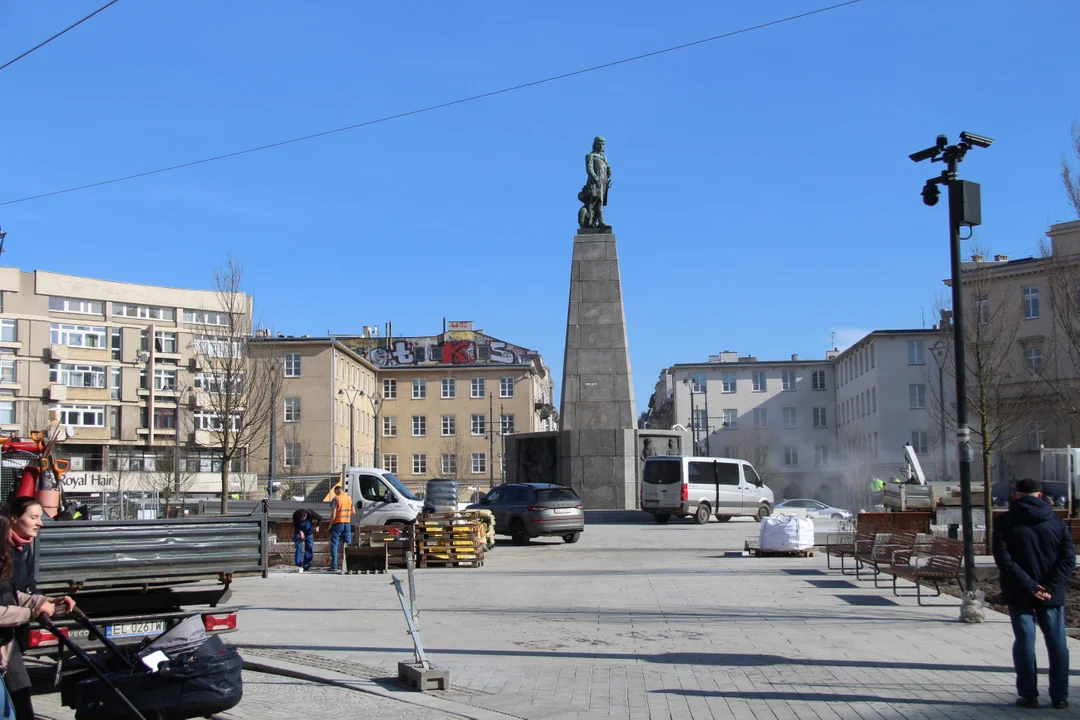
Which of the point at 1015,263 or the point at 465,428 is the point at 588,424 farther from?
the point at 465,428

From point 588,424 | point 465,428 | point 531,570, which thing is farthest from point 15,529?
point 465,428

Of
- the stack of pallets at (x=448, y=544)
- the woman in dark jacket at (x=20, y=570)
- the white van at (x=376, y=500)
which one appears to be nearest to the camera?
the woman in dark jacket at (x=20, y=570)

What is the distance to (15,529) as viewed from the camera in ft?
21.5

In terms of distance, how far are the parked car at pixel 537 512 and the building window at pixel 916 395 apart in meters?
50.2

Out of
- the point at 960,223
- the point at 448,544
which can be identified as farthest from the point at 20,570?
the point at 448,544

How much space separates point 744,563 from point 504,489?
867 centimetres

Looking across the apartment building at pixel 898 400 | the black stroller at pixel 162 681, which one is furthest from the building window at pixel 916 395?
the black stroller at pixel 162 681

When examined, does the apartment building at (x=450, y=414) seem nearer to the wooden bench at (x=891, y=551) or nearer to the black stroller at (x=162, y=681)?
the wooden bench at (x=891, y=551)

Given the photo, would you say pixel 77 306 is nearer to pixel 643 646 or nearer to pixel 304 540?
pixel 304 540

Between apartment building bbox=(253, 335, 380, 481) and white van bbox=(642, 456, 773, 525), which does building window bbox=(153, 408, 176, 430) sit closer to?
apartment building bbox=(253, 335, 380, 481)

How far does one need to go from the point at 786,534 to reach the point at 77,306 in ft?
188

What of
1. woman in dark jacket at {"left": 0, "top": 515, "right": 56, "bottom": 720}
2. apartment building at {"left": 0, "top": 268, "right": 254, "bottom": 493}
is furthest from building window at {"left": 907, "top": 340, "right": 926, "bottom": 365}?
woman in dark jacket at {"left": 0, "top": 515, "right": 56, "bottom": 720}

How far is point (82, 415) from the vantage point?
66.1 m

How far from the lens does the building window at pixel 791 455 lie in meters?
89.3
